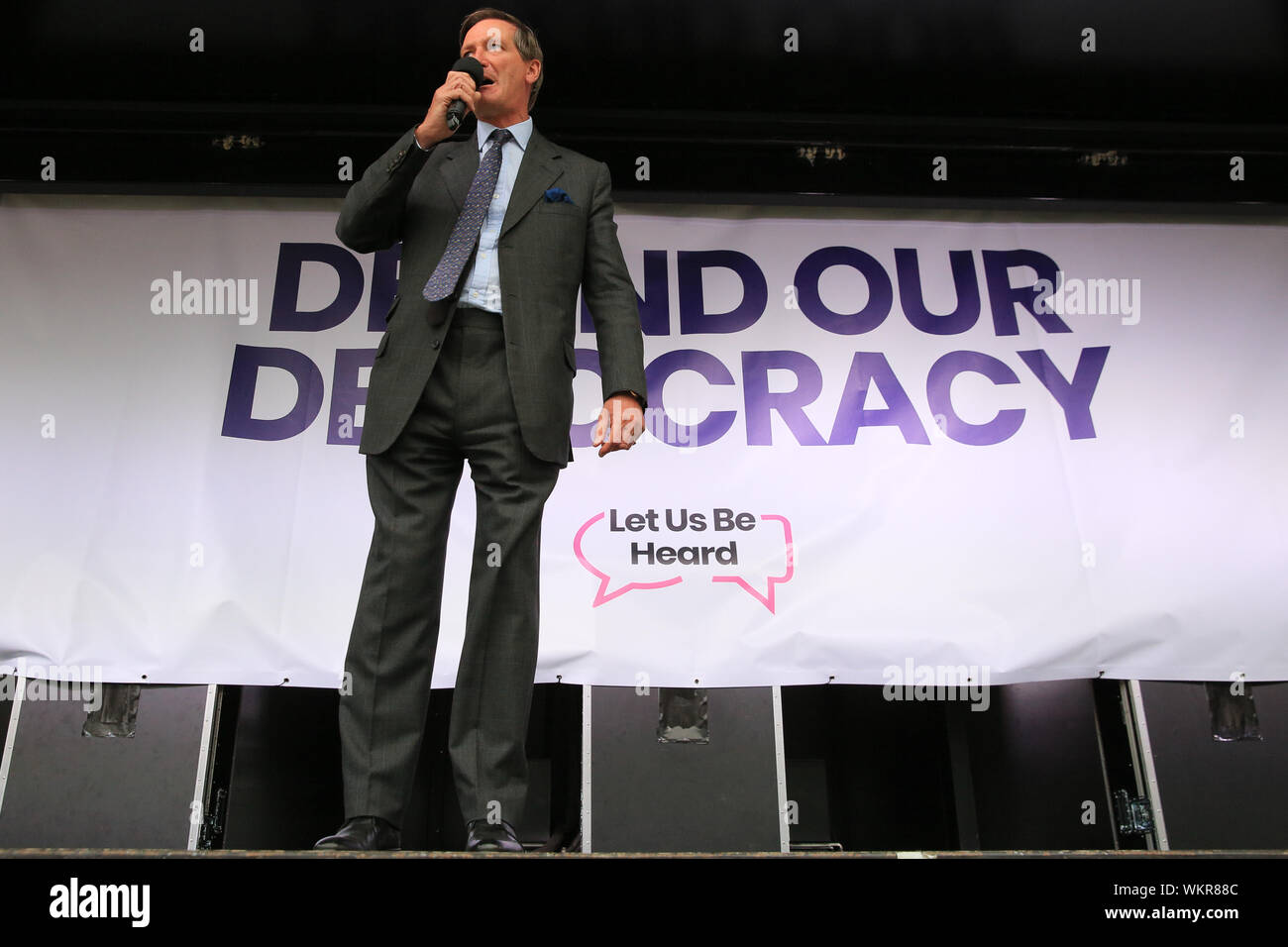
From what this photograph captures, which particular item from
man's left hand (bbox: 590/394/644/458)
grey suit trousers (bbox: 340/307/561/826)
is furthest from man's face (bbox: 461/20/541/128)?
man's left hand (bbox: 590/394/644/458)

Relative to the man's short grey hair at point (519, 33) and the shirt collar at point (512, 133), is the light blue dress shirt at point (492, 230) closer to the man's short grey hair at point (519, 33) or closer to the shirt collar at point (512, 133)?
the shirt collar at point (512, 133)

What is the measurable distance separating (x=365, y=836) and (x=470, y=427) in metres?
0.71

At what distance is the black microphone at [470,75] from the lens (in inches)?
71.5

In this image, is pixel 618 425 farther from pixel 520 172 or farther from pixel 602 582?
pixel 602 582

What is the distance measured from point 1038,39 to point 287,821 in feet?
11.4

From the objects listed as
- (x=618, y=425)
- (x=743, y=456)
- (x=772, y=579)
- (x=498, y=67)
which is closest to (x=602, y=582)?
(x=772, y=579)

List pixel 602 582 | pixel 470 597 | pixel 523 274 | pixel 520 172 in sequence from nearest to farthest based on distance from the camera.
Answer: pixel 470 597
pixel 523 274
pixel 520 172
pixel 602 582

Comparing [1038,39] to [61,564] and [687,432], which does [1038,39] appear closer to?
[687,432]

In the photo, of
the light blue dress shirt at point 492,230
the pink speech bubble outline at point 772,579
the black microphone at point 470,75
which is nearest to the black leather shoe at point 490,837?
the light blue dress shirt at point 492,230

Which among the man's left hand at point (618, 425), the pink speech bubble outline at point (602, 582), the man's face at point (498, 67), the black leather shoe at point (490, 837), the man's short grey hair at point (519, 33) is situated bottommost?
the black leather shoe at point (490, 837)

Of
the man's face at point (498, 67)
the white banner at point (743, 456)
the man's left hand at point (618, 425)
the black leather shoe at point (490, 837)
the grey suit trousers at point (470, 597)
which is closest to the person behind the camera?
the black leather shoe at point (490, 837)

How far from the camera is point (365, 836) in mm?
1717

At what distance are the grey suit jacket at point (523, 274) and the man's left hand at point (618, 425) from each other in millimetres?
45
